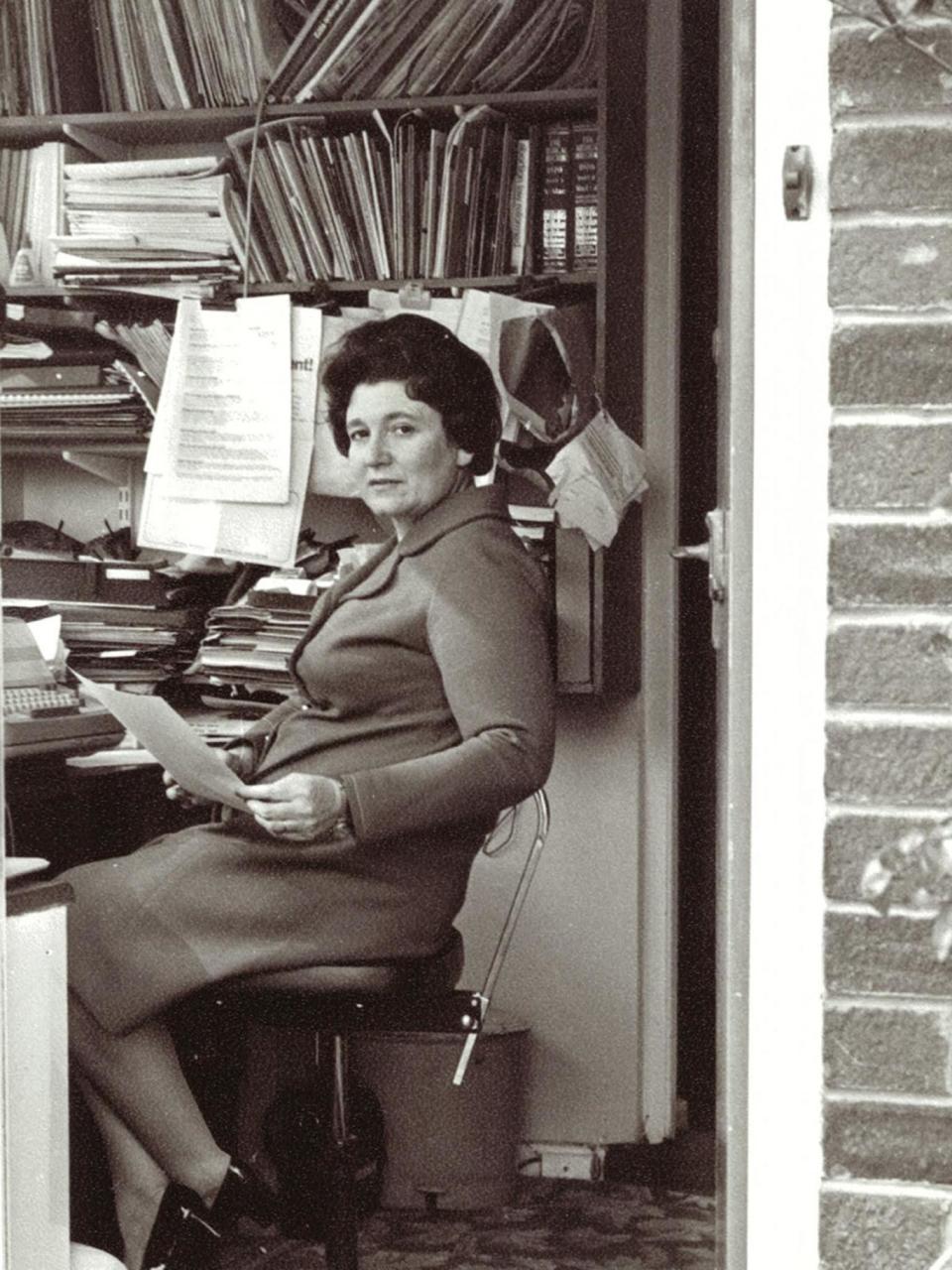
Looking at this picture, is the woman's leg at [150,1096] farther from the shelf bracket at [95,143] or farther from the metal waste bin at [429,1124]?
the shelf bracket at [95,143]

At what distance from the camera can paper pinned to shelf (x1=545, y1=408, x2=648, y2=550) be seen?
A: 3391mm

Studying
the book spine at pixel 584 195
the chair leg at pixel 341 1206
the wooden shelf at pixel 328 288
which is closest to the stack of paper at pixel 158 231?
the wooden shelf at pixel 328 288

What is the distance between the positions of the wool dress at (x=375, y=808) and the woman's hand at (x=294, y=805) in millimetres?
37

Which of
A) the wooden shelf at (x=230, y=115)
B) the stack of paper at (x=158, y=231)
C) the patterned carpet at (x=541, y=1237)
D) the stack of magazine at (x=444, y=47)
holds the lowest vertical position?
the patterned carpet at (x=541, y=1237)

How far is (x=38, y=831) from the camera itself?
10.3 ft

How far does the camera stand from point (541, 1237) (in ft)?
10.5

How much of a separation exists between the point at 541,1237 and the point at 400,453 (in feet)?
4.41

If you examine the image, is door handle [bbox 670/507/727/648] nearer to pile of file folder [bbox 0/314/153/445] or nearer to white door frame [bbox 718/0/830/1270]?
white door frame [bbox 718/0/830/1270]

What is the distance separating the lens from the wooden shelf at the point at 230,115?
3496 mm

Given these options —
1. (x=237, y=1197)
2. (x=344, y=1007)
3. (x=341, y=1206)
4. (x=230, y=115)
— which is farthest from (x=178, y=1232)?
(x=230, y=115)

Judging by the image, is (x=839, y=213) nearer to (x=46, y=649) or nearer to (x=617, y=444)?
(x=46, y=649)

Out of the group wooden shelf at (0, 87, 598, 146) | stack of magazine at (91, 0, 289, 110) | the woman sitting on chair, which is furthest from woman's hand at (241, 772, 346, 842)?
stack of magazine at (91, 0, 289, 110)

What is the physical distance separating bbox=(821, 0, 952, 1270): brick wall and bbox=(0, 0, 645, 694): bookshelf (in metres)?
1.88

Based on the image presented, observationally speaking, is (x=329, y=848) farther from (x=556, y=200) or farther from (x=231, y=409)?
(x=556, y=200)
